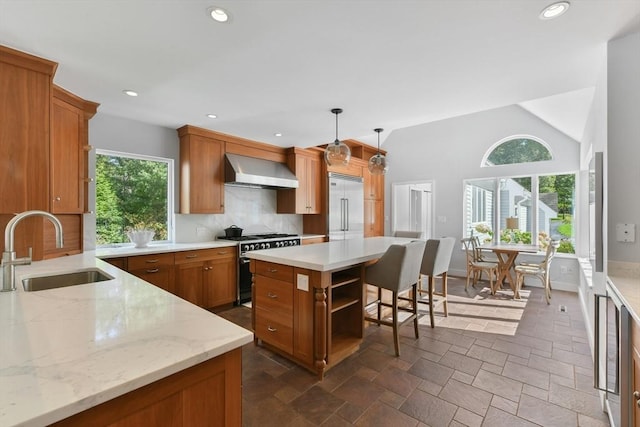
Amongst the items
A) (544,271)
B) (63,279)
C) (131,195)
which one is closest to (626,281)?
(544,271)

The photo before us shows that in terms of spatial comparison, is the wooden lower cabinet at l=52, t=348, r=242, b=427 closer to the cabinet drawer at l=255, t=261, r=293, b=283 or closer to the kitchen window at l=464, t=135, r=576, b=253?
the cabinet drawer at l=255, t=261, r=293, b=283

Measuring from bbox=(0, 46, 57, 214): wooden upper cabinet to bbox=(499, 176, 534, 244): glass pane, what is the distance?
6.12 m

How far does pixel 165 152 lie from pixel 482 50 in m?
3.65

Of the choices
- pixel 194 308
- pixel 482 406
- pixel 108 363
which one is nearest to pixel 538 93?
pixel 482 406

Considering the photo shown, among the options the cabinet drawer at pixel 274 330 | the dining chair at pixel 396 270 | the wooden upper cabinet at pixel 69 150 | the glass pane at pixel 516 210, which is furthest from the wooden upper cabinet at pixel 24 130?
the glass pane at pixel 516 210

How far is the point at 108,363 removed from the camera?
0.79m

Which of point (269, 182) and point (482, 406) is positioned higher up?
point (269, 182)

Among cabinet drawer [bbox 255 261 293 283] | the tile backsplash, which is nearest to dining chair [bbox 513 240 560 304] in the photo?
the tile backsplash

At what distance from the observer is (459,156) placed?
5.84 meters

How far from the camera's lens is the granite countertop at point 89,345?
659mm

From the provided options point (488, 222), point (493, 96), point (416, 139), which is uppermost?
point (416, 139)

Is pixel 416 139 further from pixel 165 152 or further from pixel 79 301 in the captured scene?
pixel 79 301

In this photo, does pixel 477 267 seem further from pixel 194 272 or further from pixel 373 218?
pixel 194 272

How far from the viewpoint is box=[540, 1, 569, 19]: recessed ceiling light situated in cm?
157
